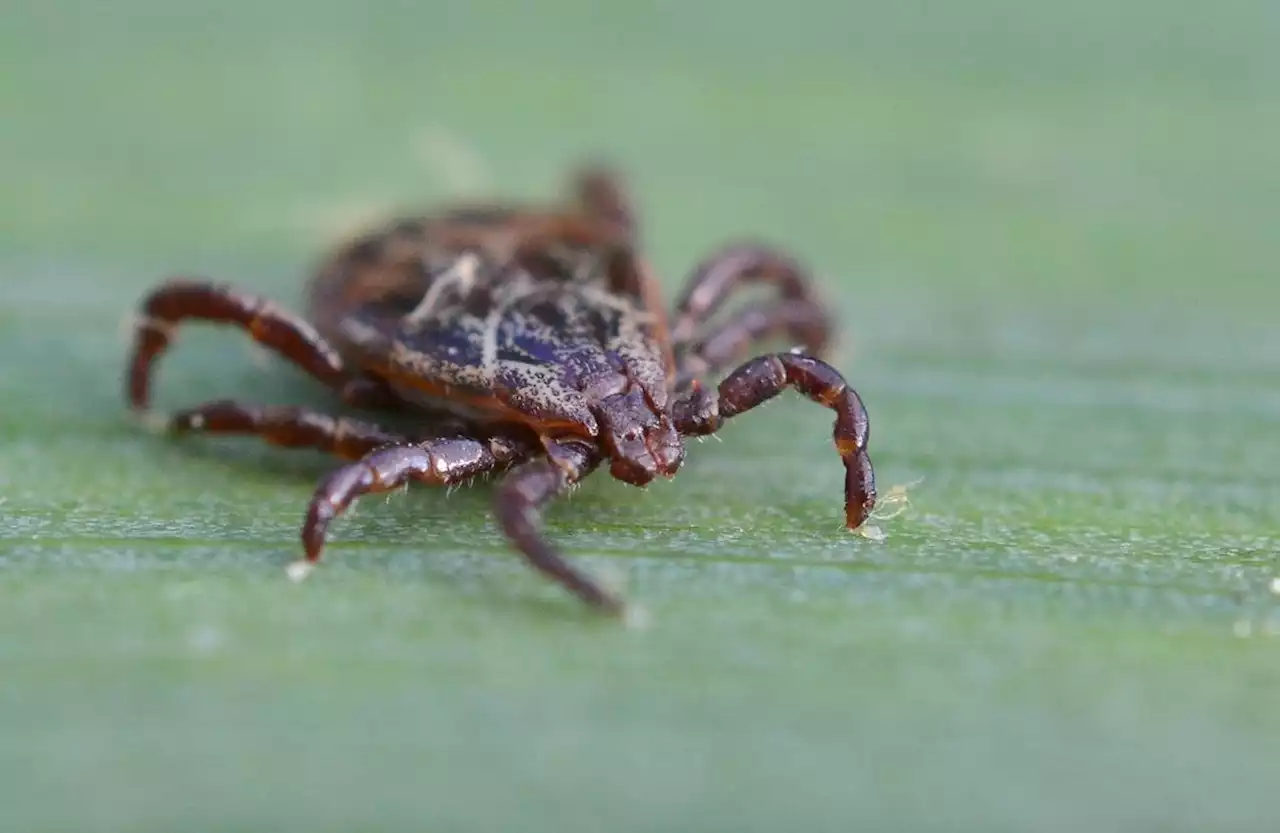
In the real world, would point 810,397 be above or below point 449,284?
below

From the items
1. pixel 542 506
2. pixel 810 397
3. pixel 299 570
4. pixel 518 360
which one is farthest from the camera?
pixel 518 360

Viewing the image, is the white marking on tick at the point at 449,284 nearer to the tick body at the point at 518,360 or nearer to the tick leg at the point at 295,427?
the tick body at the point at 518,360

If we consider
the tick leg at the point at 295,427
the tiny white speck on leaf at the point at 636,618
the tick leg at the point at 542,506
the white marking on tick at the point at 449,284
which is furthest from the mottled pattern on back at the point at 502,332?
the tiny white speck on leaf at the point at 636,618

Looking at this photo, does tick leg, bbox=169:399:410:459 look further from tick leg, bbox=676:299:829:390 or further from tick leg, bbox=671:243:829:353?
tick leg, bbox=671:243:829:353

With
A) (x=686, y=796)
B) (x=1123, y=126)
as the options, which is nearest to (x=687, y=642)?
(x=686, y=796)

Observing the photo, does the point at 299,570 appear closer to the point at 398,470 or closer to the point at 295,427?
the point at 398,470

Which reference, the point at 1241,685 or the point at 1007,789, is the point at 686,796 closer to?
the point at 1007,789

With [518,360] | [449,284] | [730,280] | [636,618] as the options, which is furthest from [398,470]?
[730,280]
